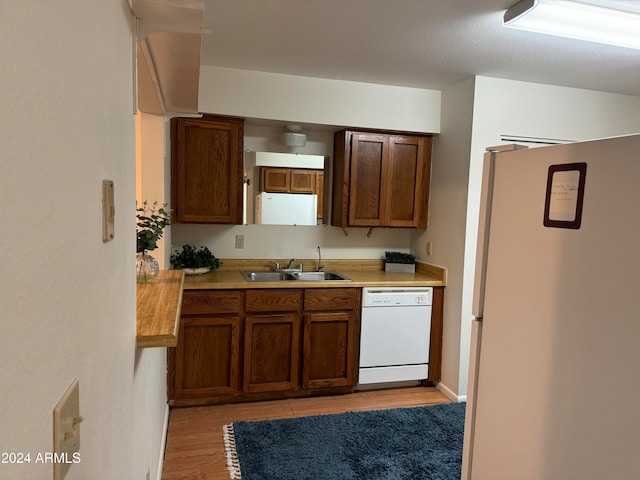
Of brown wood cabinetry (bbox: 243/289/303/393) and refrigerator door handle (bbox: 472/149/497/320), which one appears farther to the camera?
brown wood cabinetry (bbox: 243/289/303/393)

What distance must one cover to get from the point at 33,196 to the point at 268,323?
2.75m

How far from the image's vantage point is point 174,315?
1382mm

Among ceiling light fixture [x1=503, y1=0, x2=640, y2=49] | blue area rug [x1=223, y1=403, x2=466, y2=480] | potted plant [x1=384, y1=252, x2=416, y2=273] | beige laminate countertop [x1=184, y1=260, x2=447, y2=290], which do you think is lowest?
blue area rug [x1=223, y1=403, x2=466, y2=480]

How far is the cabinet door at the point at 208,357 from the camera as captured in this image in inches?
117

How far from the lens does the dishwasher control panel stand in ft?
10.8

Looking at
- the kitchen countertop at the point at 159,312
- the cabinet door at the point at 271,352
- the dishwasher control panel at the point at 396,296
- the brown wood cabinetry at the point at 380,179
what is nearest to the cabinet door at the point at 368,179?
the brown wood cabinetry at the point at 380,179

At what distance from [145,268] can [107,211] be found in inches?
44.6

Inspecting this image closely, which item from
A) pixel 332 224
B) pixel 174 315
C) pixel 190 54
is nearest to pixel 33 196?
pixel 174 315

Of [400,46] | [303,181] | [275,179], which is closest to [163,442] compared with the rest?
[275,179]

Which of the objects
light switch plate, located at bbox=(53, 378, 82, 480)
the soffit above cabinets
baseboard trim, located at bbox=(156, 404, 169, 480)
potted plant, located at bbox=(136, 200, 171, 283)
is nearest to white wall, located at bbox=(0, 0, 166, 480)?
light switch plate, located at bbox=(53, 378, 82, 480)

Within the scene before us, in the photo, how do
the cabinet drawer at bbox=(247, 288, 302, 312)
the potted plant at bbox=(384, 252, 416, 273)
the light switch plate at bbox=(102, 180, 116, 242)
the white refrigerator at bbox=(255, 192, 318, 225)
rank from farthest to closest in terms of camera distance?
the potted plant at bbox=(384, 252, 416, 273)
the white refrigerator at bbox=(255, 192, 318, 225)
the cabinet drawer at bbox=(247, 288, 302, 312)
the light switch plate at bbox=(102, 180, 116, 242)

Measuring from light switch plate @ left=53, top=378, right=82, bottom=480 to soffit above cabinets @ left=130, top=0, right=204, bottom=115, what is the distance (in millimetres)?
892

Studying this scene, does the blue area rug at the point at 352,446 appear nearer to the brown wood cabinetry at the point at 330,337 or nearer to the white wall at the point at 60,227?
the brown wood cabinetry at the point at 330,337

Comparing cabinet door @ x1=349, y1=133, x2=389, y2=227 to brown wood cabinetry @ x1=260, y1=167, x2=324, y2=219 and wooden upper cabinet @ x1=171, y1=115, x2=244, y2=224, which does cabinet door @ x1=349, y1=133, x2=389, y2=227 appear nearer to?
brown wood cabinetry @ x1=260, y1=167, x2=324, y2=219
